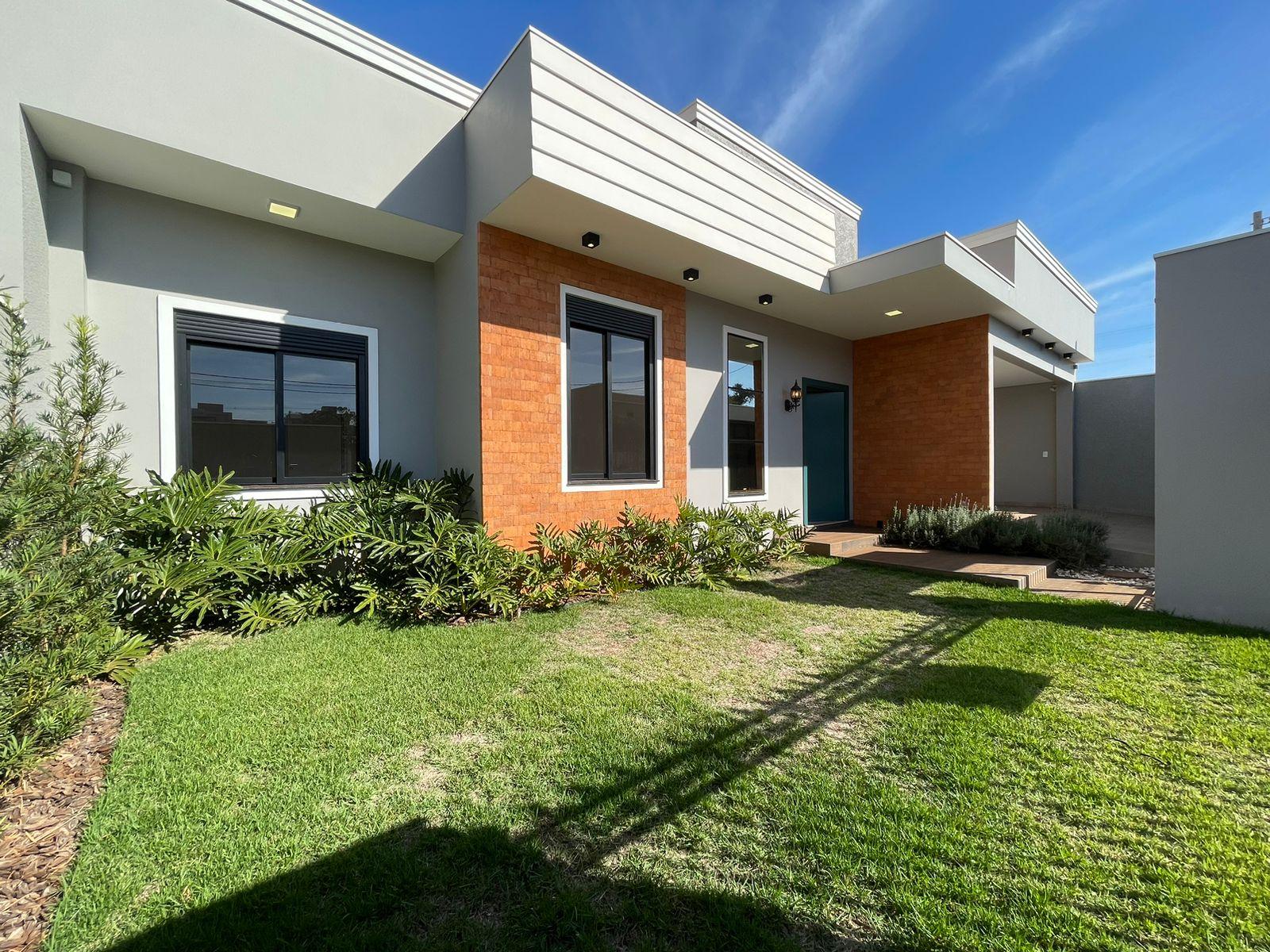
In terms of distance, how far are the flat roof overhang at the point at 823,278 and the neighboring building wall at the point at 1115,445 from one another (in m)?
4.14

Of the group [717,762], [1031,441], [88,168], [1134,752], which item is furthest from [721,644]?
[1031,441]

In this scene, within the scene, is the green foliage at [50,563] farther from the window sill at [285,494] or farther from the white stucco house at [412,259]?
the window sill at [285,494]

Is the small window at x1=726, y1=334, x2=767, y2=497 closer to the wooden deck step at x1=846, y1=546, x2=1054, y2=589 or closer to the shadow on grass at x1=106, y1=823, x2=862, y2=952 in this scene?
the wooden deck step at x1=846, y1=546, x2=1054, y2=589

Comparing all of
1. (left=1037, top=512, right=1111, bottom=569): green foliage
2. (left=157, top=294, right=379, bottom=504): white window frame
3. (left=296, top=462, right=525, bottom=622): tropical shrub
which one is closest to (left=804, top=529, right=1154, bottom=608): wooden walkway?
(left=1037, top=512, right=1111, bottom=569): green foliage

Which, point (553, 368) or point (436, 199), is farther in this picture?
point (553, 368)

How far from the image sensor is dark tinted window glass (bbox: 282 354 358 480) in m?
5.07

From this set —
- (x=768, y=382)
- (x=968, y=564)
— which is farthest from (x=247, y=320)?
(x=968, y=564)

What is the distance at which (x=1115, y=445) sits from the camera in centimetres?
1148

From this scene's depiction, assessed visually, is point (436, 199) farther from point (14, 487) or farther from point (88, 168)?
point (14, 487)

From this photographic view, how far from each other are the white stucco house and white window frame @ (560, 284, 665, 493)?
4 cm

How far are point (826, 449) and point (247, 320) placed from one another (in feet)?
27.5

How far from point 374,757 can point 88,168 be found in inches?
200

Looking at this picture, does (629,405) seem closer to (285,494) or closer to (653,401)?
(653,401)

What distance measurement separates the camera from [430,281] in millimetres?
5906
